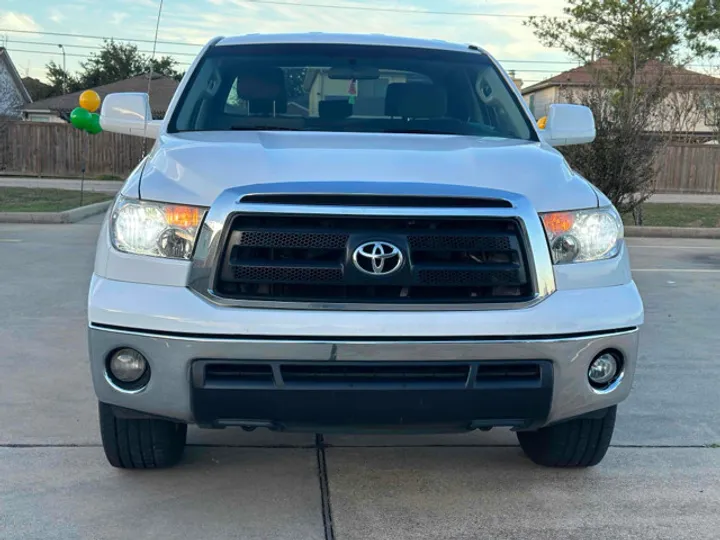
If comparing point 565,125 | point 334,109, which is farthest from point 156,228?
point 565,125

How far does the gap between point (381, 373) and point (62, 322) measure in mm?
4336

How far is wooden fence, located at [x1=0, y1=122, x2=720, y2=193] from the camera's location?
2800cm

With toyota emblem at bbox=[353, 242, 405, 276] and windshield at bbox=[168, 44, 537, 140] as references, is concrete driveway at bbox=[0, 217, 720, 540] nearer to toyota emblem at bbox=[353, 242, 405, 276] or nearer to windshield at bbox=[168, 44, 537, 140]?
toyota emblem at bbox=[353, 242, 405, 276]

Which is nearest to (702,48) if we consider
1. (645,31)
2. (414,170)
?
(645,31)

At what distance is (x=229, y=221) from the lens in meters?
2.86

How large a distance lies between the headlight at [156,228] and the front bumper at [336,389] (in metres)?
0.32

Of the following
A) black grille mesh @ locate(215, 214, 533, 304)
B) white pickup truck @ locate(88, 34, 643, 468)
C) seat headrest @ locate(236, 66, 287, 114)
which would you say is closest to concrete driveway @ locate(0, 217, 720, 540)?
white pickup truck @ locate(88, 34, 643, 468)

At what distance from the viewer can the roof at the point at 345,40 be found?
468 cm

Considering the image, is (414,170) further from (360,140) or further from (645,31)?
(645,31)

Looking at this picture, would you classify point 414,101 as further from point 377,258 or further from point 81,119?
point 81,119

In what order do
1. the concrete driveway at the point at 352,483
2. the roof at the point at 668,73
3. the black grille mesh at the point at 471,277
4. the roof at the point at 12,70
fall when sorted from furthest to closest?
the roof at the point at 12,70, the roof at the point at 668,73, the concrete driveway at the point at 352,483, the black grille mesh at the point at 471,277

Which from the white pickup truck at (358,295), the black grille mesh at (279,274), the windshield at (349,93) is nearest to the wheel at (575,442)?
the white pickup truck at (358,295)

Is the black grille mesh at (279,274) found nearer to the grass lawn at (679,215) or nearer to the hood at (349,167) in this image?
the hood at (349,167)

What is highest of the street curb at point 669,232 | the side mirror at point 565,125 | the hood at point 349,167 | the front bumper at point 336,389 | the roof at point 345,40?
the roof at point 345,40
